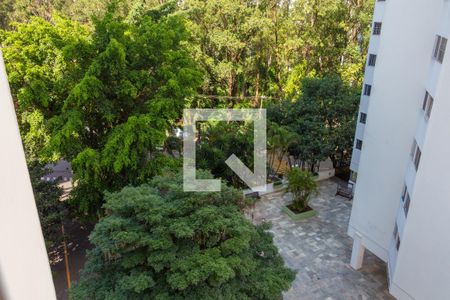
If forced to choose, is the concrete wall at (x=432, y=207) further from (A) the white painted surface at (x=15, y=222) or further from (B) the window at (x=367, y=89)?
(A) the white painted surface at (x=15, y=222)

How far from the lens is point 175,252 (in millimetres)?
8266

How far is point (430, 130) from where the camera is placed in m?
8.51

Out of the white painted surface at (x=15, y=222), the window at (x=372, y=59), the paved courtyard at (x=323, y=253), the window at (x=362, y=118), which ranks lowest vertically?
the paved courtyard at (x=323, y=253)

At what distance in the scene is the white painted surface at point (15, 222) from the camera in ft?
3.18

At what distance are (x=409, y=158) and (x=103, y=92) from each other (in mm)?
10458

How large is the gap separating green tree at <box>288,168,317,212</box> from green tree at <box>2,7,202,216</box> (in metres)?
6.37

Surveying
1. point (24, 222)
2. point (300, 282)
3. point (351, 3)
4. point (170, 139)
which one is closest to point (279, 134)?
point (170, 139)

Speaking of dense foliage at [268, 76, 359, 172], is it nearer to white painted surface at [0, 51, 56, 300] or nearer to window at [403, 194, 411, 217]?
window at [403, 194, 411, 217]

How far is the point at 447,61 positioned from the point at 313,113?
11906mm

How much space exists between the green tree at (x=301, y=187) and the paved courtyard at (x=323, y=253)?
2.66 ft

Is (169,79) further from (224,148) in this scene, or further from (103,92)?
(224,148)

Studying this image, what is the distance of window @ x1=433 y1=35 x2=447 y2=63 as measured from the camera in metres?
8.98

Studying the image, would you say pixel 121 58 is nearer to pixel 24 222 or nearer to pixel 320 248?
pixel 320 248

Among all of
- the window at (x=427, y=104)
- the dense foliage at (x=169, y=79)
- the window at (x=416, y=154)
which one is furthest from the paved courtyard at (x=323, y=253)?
the window at (x=427, y=104)
